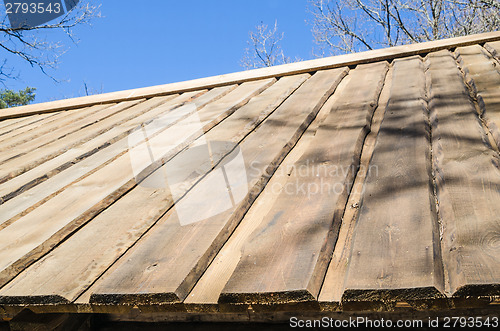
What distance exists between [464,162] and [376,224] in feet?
1.95

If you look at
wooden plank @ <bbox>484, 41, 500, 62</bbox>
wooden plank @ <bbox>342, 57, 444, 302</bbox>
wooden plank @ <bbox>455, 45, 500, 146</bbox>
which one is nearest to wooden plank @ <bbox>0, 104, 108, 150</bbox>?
wooden plank @ <bbox>342, 57, 444, 302</bbox>

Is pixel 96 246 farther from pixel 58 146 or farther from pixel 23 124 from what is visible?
pixel 23 124

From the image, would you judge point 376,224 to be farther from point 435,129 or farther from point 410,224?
point 435,129

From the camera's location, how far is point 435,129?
1.99m

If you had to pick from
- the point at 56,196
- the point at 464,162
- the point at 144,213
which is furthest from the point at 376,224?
the point at 56,196

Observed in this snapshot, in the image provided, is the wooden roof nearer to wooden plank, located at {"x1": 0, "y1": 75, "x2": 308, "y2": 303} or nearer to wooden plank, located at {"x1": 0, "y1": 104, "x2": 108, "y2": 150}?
wooden plank, located at {"x1": 0, "y1": 75, "x2": 308, "y2": 303}

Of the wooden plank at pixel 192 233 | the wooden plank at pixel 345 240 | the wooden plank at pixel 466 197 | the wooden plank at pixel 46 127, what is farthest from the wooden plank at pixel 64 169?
the wooden plank at pixel 466 197

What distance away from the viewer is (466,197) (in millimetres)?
1332

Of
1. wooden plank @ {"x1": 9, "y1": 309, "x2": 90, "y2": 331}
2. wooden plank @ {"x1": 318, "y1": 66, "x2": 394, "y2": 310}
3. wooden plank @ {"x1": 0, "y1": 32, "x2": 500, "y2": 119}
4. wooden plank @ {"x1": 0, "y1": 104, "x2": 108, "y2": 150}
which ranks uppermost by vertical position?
wooden plank @ {"x1": 0, "y1": 32, "x2": 500, "y2": 119}

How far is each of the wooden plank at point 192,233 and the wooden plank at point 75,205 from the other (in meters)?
0.40

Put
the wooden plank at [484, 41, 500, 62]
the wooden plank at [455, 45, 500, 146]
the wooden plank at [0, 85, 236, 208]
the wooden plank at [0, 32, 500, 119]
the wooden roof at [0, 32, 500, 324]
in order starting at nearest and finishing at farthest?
the wooden roof at [0, 32, 500, 324], the wooden plank at [455, 45, 500, 146], the wooden plank at [0, 85, 236, 208], the wooden plank at [484, 41, 500, 62], the wooden plank at [0, 32, 500, 119]

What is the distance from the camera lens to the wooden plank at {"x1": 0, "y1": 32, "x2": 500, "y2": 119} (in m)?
3.82

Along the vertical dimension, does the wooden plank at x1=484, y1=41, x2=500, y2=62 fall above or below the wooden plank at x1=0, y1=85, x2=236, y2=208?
above

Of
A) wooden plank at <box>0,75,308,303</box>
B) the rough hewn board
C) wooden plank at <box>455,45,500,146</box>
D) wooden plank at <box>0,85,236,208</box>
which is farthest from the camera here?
the rough hewn board
